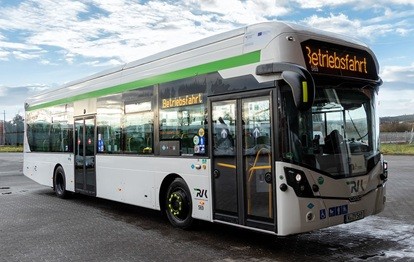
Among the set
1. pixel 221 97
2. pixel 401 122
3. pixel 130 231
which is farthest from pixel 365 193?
pixel 401 122

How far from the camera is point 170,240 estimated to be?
7.34m

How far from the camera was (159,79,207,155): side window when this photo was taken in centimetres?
743

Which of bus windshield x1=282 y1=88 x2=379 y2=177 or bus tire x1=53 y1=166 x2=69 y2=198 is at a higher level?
bus windshield x1=282 y1=88 x2=379 y2=177

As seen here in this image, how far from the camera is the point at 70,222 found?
30.1 ft

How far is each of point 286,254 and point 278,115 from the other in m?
2.05

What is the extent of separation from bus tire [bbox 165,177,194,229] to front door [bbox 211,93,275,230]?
0.87 m

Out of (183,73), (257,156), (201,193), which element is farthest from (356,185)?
(183,73)

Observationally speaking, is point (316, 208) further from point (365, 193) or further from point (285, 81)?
point (285, 81)

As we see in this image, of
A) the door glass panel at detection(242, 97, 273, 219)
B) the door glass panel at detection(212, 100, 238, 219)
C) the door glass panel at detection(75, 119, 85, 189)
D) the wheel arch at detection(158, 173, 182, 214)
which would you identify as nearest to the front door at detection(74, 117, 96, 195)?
the door glass panel at detection(75, 119, 85, 189)

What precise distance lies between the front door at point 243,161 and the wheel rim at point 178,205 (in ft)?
3.09

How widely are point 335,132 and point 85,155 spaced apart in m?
6.98

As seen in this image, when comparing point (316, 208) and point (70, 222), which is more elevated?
point (316, 208)

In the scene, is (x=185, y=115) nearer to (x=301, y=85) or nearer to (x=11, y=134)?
(x=301, y=85)

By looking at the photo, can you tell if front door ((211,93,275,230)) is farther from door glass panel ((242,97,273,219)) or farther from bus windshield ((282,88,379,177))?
bus windshield ((282,88,379,177))
